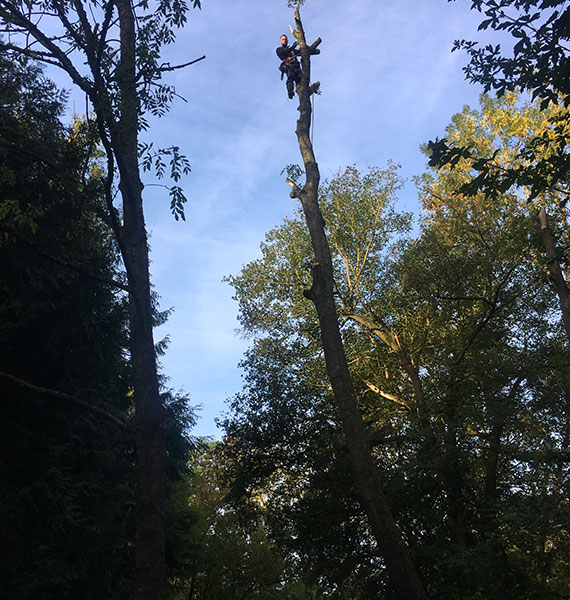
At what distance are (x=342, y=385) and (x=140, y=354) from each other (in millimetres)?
3693

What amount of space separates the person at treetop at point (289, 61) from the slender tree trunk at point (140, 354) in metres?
4.57

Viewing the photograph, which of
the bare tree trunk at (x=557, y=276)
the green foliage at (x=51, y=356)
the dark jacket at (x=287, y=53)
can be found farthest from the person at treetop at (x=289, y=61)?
the bare tree trunk at (x=557, y=276)

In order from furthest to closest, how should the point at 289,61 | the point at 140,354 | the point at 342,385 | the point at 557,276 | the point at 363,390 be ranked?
the point at 363,390 → the point at 557,276 → the point at 289,61 → the point at 342,385 → the point at 140,354

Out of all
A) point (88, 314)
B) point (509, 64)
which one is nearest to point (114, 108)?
point (509, 64)

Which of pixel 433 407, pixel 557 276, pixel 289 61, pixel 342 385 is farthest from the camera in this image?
pixel 433 407

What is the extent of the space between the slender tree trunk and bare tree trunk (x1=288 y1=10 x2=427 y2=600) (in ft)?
11.1

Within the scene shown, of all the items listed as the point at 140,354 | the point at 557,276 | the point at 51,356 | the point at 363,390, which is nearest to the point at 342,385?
the point at 140,354

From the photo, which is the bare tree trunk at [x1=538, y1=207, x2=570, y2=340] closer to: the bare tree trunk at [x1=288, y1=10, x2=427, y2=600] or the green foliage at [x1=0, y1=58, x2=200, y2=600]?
the bare tree trunk at [x1=288, y1=10, x2=427, y2=600]

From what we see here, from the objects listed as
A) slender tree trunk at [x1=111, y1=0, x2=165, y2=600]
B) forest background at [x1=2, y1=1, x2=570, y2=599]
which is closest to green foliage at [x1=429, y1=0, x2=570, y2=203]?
forest background at [x1=2, y1=1, x2=570, y2=599]

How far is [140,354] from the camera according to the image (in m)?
5.82

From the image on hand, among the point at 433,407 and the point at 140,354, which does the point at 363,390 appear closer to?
the point at 433,407

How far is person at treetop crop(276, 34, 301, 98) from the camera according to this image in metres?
11.1

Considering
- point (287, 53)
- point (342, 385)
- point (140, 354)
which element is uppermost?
point (287, 53)

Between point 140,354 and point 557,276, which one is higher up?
point 557,276
